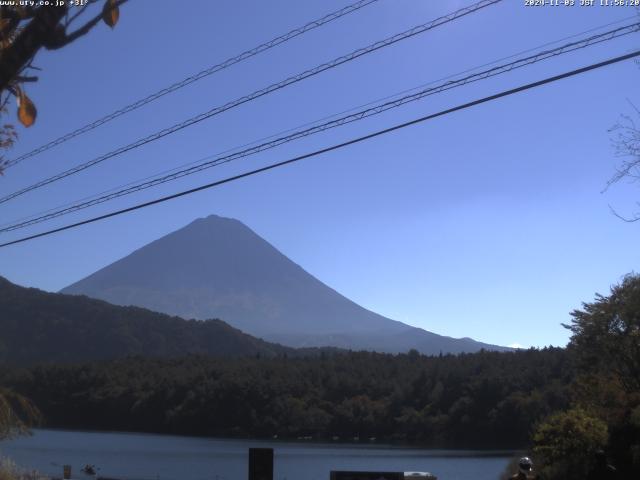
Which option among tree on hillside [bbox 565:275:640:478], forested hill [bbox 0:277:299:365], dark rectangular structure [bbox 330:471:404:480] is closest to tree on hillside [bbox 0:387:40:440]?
dark rectangular structure [bbox 330:471:404:480]

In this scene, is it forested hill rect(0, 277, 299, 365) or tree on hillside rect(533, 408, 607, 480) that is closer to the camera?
tree on hillside rect(533, 408, 607, 480)

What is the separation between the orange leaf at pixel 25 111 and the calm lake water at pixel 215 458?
120 feet

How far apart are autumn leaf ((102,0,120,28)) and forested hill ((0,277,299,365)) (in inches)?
4307

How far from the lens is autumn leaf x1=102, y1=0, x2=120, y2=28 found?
15.7 feet

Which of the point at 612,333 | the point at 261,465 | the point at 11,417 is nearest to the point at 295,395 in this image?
the point at 612,333

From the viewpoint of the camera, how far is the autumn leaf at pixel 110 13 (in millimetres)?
4785

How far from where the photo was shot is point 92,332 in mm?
134875

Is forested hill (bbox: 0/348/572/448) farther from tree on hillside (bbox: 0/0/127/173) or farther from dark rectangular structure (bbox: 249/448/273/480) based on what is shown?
tree on hillside (bbox: 0/0/127/173)

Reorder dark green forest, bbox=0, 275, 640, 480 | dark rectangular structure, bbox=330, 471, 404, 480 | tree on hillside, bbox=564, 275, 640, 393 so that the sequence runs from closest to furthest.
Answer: dark rectangular structure, bbox=330, 471, 404, 480 < tree on hillside, bbox=564, 275, 640, 393 < dark green forest, bbox=0, 275, 640, 480

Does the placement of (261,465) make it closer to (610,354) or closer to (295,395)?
(610,354)

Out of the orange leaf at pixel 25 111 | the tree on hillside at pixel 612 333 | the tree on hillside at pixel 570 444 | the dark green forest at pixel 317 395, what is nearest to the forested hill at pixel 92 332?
the dark green forest at pixel 317 395

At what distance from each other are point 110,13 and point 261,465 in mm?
5671

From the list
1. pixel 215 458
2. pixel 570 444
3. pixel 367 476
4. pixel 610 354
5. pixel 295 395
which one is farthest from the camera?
pixel 295 395

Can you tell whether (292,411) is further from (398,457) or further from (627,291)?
(627,291)
